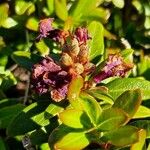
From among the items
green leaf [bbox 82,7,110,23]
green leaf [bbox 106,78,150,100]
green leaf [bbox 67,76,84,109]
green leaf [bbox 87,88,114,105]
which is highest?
green leaf [bbox 82,7,110,23]

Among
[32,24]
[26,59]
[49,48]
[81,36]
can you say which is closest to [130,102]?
[81,36]

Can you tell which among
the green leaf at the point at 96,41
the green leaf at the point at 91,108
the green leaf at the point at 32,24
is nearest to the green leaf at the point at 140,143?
the green leaf at the point at 91,108

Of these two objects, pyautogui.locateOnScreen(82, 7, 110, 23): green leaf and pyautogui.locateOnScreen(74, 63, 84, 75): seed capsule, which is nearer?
pyautogui.locateOnScreen(74, 63, 84, 75): seed capsule

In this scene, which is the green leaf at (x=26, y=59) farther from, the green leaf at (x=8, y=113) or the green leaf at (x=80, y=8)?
the green leaf at (x=80, y=8)

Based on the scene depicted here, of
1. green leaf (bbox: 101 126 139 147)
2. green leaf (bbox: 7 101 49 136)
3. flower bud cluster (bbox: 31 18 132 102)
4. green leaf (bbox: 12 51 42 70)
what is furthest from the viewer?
green leaf (bbox: 12 51 42 70)

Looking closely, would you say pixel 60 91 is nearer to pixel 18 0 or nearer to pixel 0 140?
pixel 0 140

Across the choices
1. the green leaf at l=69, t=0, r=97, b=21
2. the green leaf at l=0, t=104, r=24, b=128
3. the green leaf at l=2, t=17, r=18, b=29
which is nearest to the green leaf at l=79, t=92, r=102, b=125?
the green leaf at l=0, t=104, r=24, b=128

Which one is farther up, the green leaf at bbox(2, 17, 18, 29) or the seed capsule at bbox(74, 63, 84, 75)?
the green leaf at bbox(2, 17, 18, 29)

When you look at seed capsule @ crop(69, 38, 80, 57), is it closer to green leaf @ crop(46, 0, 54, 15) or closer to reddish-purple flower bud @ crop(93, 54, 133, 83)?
reddish-purple flower bud @ crop(93, 54, 133, 83)

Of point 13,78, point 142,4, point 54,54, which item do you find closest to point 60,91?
point 54,54
